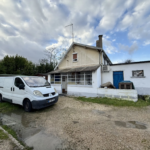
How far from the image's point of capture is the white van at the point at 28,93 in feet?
16.3

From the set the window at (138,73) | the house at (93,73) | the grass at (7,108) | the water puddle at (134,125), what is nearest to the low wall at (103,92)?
the house at (93,73)

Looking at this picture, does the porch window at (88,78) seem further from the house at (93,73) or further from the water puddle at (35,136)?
the water puddle at (35,136)

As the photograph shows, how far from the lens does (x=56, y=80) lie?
12.4 m

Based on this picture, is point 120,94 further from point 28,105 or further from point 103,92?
point 28,105

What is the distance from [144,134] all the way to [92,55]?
9.27m

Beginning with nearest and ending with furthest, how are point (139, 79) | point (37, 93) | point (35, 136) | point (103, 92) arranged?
point (35, 136), point (37, 93), point (103, 92), point (139, 79)

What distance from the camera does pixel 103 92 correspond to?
27.7ft

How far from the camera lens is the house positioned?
8.98 metres

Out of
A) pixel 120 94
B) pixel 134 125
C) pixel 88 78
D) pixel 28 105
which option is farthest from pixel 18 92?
pixel 120 94

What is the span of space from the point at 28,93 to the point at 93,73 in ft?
20.5

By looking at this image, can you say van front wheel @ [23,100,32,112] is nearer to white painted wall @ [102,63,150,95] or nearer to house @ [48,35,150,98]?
house @ [48,35,150,98]

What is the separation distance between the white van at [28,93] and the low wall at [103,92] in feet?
14.6

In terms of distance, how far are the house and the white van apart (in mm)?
4681

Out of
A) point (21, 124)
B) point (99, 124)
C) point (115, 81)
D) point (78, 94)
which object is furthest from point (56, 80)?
point (99, 124)
